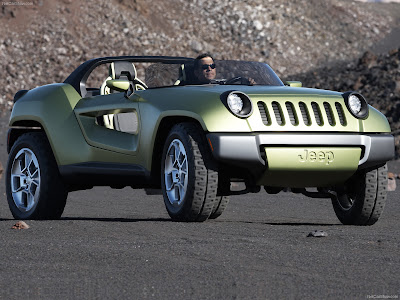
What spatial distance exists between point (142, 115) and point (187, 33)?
55440 mm

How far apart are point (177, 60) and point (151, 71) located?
0.47 meters

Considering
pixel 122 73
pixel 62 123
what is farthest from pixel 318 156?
pixel 62 123

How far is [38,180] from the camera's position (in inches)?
412

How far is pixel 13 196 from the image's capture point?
35.3ft

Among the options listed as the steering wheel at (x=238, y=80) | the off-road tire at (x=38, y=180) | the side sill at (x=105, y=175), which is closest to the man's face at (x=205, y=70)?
the steering wheel at (x=238, y=80)

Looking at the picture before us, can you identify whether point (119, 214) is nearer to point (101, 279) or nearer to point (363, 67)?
point (101, 279)

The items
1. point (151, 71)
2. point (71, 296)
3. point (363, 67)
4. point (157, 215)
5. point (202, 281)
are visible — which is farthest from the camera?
point (363, 67)

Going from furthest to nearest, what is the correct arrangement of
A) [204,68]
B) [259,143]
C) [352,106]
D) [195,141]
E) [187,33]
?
[187,33]
[204,68]
[352,106]
[195,141]
[259,143]

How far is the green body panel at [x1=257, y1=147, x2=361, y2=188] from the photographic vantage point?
8.50 m

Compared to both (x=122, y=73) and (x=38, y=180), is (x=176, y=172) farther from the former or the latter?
(x=38, y=180)

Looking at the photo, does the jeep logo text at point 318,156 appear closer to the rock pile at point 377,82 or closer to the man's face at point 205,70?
the man's face at point 205,70

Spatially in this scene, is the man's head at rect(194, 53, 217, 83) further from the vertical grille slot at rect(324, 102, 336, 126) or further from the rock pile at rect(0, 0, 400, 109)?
the rock pile at rect(0, 0, 400, 109)

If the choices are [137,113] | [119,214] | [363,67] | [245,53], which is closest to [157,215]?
[119,214]

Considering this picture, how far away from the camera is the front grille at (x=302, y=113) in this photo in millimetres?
8492
